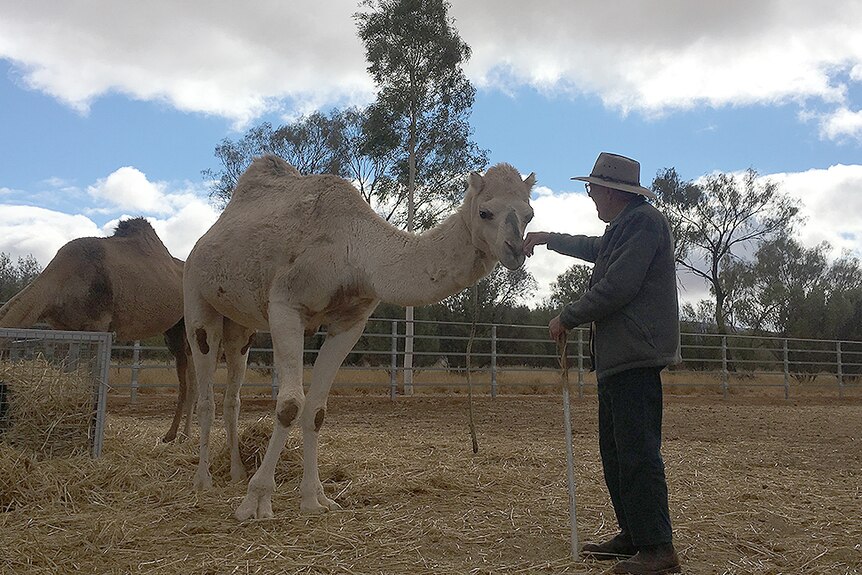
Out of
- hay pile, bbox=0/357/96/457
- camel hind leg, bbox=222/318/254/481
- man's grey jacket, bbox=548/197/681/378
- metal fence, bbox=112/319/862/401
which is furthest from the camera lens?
metal fence, bbox=112/319/862/401

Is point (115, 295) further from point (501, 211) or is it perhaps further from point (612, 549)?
point (612, 549)

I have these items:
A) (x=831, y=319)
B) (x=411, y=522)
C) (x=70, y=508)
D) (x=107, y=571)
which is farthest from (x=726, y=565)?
(x=831, y=319)

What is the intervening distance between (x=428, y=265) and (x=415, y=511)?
159 centimetres

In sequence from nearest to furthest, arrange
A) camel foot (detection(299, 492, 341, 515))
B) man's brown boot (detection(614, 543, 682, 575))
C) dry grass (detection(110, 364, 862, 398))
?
1. man's brown boot (detection(614, 543, 682, 575))
2. camel foot (detection(299, 492, 341, 515))
3. dry grass (detection(110, 364, 862, 398))

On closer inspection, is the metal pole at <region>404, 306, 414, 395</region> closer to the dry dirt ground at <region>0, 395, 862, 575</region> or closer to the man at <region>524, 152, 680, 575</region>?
the dry dirt ground at <region>0, 395, 862, 575</region>

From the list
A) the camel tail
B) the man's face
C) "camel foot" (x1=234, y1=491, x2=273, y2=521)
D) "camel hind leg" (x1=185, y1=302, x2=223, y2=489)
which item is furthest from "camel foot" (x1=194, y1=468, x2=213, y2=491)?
the camel tail

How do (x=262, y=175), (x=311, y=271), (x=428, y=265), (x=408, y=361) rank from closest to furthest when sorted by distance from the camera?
1. (x=428, y=265)
2. (x=311, y=271)
3. (x=262, y=175)
4. (x=408, y=361)

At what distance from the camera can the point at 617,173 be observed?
397 cm

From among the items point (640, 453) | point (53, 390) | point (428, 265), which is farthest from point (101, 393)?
point (640, 453)

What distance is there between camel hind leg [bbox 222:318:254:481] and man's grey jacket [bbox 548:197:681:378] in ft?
10.9

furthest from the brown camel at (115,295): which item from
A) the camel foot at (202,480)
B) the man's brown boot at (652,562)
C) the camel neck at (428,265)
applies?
the man's brown boot at (652,562)

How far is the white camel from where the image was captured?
4562 mm

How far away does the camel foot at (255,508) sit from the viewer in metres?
4.45

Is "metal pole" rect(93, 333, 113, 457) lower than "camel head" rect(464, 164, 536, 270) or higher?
lower
